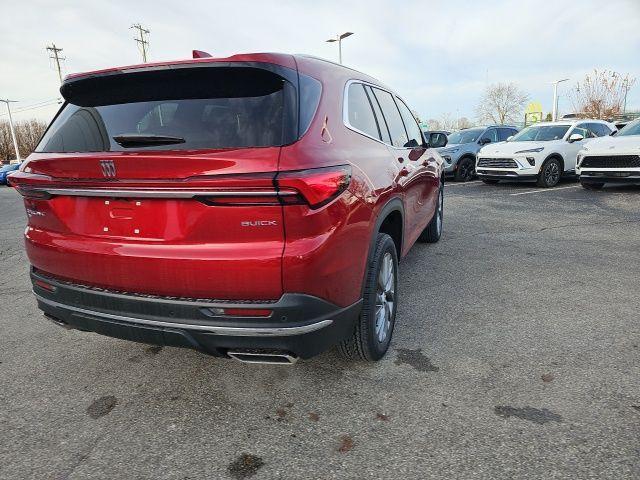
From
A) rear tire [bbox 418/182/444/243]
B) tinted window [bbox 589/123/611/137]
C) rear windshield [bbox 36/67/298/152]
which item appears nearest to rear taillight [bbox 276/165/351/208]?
rear windshield [bbox 36/67/298/152]

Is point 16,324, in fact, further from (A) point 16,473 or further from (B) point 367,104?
(B) point 367,104

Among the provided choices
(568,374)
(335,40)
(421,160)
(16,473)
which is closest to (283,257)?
(16,473)

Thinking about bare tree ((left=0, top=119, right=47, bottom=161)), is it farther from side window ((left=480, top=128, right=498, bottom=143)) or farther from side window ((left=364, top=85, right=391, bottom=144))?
side window ((left=364, top=85, right=391, bottom=144))

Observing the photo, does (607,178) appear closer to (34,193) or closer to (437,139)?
(437,139)

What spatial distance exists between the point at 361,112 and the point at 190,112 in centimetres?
121

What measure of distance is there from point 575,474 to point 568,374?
2.86 ft

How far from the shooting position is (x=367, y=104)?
3104mm

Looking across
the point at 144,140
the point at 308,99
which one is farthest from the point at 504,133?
the point at 144,140

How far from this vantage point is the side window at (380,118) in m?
3.23

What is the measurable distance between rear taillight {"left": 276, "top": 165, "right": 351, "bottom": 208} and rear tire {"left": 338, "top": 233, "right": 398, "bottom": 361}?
61 centimetres

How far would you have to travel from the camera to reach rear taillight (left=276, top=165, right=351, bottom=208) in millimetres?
1881

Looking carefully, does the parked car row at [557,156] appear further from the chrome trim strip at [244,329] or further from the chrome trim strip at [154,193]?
the chrome trim strip at [154,193]

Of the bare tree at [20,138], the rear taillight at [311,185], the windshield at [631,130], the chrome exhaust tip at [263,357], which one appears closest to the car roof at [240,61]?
the rear taillight at [311,185]

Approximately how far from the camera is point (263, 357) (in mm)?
2062
